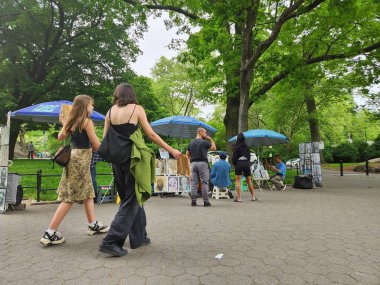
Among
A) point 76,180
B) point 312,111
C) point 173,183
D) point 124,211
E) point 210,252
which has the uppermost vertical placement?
point 312,111

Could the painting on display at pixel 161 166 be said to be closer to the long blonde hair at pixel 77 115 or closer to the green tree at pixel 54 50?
the long blonde hair at pixel 77 115

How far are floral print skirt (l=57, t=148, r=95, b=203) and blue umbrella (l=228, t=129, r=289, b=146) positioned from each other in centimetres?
852

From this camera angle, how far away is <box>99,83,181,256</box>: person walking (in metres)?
3.50

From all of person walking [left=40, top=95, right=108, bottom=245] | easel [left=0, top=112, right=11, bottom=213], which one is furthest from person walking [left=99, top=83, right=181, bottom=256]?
easel [left=0, top=112, right=11, bottom=213]

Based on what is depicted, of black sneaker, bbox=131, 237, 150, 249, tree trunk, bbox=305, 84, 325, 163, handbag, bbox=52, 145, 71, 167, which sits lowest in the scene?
black sneaker, bbox=131, 237, 150, 249

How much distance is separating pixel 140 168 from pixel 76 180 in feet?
4.27

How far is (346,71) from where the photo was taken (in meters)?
18.1

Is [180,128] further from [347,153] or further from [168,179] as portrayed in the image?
[347,153]

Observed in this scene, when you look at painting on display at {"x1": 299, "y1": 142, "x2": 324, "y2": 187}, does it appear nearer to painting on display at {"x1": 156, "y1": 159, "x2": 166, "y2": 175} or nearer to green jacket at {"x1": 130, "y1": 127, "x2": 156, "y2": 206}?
painting on display at {"x1": 156, "y1": 159, "x2": 166, "y2": 175}

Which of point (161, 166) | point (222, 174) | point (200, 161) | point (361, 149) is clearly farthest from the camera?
point (361, 149)

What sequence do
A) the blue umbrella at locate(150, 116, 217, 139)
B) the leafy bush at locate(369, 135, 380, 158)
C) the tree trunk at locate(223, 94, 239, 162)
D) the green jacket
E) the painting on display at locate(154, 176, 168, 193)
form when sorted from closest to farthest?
the green jacket → the painting on display at locate(154, 176, 168, 193) → the blue umbrella at locate(150, 116, 217, 139) → the tree trunk at locate(223, 94, 239, 162) → the leafy bush at locate(369, 135, 380, 158)

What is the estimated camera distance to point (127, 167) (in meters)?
3.58

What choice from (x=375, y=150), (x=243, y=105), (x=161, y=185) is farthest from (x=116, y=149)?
(x=375, y=150)

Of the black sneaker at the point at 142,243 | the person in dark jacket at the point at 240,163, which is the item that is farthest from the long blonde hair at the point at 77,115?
the person in dark jacket at the point at 240,163
